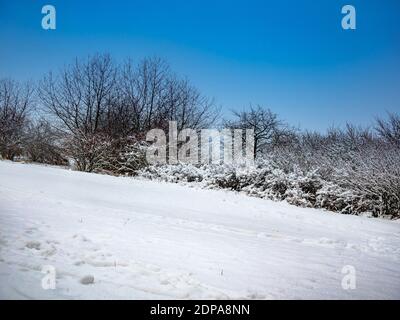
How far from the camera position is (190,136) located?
830 inches

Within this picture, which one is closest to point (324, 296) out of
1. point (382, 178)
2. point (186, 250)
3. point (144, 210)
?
point (186, 250)

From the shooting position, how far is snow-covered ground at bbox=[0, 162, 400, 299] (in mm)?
3490

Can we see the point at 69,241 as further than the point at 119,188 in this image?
No

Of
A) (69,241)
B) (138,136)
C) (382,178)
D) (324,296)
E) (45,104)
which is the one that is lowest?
(324,296)

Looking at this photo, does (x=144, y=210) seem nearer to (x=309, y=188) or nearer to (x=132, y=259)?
(x=132, y=259)

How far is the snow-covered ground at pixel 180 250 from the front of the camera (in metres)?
3.49

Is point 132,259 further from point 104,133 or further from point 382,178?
point 104,133

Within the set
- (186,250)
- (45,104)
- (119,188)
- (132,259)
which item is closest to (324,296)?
(186,250)

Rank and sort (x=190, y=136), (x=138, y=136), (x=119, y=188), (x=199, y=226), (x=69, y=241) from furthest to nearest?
(x=190, y=136), (x=138, y=136), (x=119, y=188), (x=199, y=226), (x=69, y=241)

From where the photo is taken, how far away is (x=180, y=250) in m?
4.92

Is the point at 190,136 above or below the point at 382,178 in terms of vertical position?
above

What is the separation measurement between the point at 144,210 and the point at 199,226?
2017 millimetres

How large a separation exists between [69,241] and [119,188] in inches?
277

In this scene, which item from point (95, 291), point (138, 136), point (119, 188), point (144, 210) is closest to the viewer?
→ point (95, 291)
